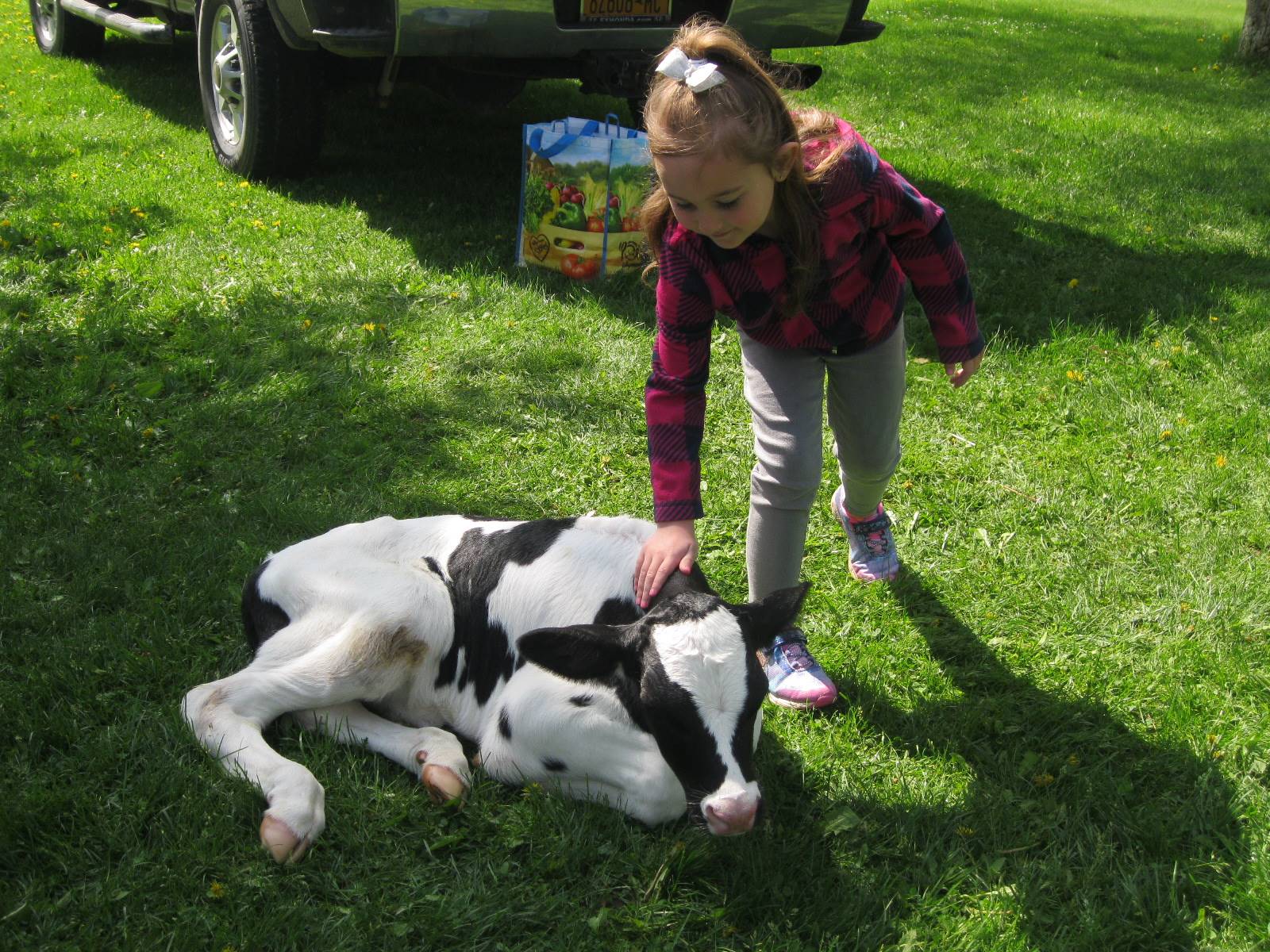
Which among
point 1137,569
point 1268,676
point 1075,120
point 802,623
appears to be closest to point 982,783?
point 802,623

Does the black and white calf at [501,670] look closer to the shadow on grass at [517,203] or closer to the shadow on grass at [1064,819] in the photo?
the shadow on grass at [1064,819]

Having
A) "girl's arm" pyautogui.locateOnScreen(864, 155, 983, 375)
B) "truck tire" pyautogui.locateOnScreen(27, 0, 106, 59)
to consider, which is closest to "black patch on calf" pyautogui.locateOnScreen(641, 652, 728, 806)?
"girl's arm" pyautogui.locateOnScreen(864, 155, 983, 375)

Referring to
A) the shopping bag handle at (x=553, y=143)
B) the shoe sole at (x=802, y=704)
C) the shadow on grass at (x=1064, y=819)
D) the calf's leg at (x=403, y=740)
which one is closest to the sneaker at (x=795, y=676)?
the shoe sole at (x=802, y=704)

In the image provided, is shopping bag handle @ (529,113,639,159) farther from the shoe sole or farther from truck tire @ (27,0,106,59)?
truck tire @ (27,0,106,59)

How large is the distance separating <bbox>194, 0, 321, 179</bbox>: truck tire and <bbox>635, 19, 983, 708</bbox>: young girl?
13.0 ft

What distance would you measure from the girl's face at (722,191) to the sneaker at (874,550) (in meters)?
1.35

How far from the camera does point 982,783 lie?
9.27 feet

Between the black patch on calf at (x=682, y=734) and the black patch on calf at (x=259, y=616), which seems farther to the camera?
the black patch on calf at (x=259, y=616)

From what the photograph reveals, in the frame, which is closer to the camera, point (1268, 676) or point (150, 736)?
point (150, 736)

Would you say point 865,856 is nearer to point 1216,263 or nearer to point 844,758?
point 844,758

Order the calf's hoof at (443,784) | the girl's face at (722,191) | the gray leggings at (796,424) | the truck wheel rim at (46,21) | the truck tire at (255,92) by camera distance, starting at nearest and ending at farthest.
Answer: the girl's face at (722,191)
the calf's hoof at (443,784)
the gray leggings at (796,424)
the truck tire at (255,92)
the truck wheel rim at (46,21)

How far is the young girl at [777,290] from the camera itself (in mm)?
2547

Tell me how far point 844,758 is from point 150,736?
177cm

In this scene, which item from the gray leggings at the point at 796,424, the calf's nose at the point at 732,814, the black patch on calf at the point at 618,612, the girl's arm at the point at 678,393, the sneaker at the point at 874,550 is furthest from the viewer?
the sneaker at the point at 874,550
